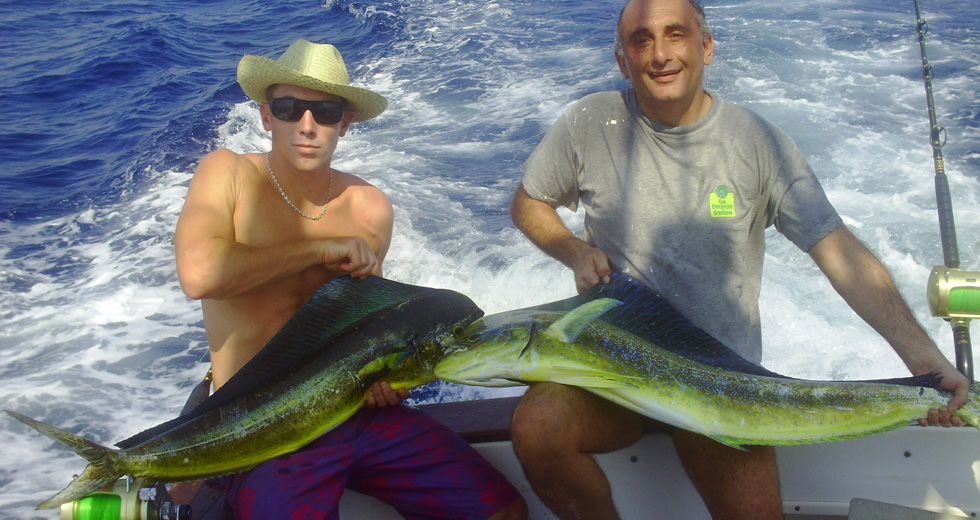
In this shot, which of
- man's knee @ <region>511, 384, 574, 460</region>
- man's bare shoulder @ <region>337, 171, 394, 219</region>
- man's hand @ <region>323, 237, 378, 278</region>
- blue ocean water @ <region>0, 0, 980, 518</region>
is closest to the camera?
man's knee @ <region>511, 384, 574, 460</region>

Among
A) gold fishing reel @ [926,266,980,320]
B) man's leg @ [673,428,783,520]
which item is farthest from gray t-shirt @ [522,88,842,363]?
man's leg @ [673,428,783,520]

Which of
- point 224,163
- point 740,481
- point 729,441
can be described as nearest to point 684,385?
point 729,441

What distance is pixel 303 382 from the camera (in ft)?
6.45

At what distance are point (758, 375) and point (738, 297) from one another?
19.5 inches

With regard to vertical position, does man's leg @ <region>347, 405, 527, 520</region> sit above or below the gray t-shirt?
below

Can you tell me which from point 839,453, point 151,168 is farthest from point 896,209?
point 151,168

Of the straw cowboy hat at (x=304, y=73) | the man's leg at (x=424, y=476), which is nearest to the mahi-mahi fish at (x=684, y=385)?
the man's leg at (x=424, y=476)

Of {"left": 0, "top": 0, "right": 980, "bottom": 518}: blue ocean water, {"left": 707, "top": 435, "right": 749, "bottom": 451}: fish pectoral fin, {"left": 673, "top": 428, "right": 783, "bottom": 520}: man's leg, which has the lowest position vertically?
{"left": 0, "top": 0, "right": 980, "bottom": 518}: blue ocean water

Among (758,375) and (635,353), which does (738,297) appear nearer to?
(758,375)

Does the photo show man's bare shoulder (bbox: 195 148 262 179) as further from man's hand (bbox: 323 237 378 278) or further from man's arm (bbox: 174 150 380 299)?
man's hand (bbox: 323 237 378 278)

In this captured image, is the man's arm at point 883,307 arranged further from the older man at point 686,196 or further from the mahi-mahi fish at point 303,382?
the mahi-mahi fish at point 303,382

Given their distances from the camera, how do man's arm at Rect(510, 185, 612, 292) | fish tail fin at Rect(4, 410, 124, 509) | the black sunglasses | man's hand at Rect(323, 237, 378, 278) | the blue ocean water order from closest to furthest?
1. fish tail fin at Rect(4, 410, 124, 509)
2. man's arm at Rect(510, 185, 612, 292)
3. man's hand at Rect(323, 237, 378, 278)
4. the black sunglasses
5. the blue ocean water

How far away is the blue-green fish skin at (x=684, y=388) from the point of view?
1.82 m

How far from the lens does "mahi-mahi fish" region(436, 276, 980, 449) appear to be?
5.96 feet
